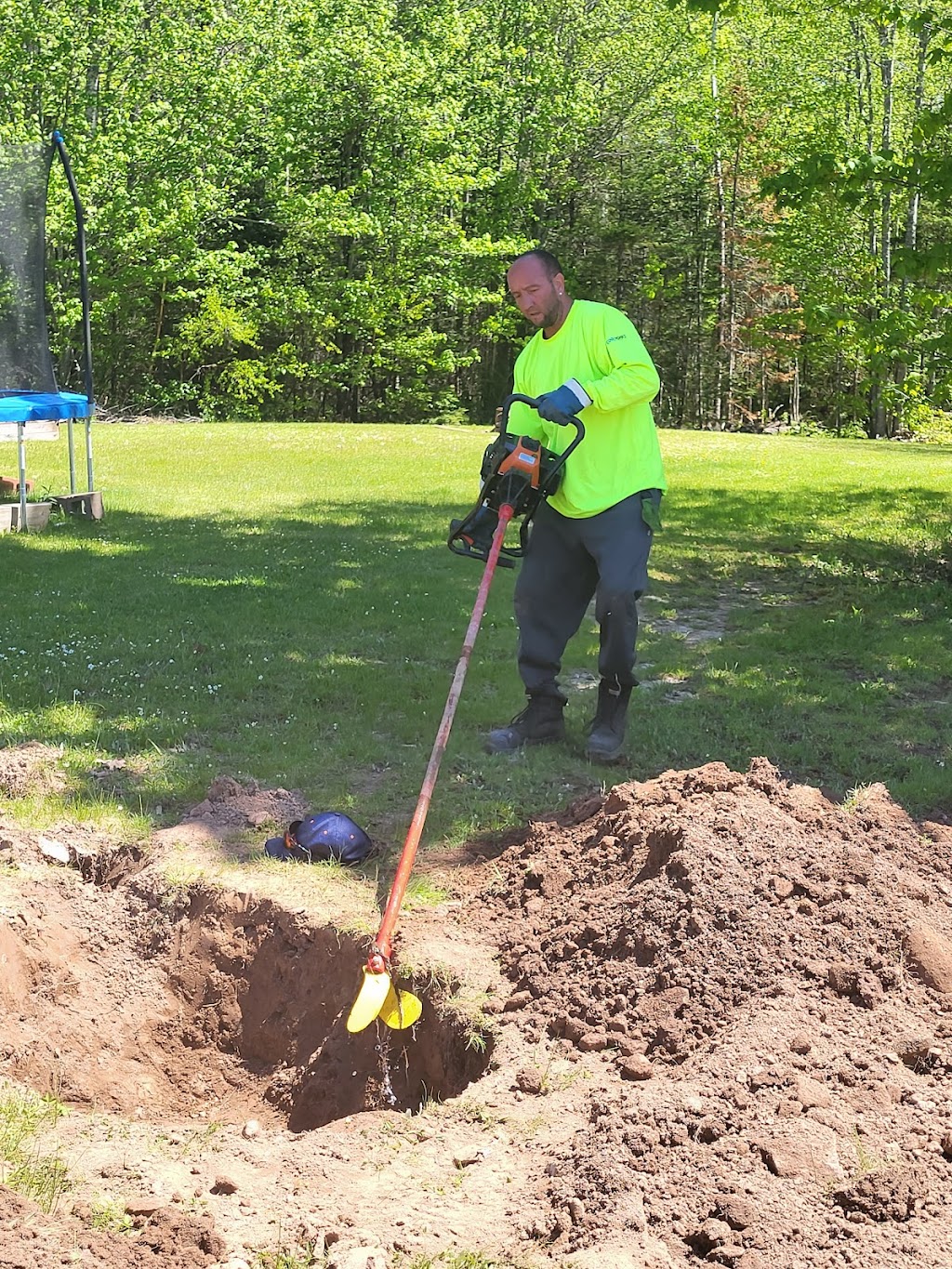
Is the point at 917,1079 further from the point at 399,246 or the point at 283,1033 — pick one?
the point at 399,246

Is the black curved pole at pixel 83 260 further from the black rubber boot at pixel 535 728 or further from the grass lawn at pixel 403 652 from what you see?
the black rubber boot at pixel 535 728

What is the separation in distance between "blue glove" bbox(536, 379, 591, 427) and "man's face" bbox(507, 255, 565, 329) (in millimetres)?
324

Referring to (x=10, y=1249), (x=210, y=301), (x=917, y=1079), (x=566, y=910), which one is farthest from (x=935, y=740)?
(x=210, y=301)

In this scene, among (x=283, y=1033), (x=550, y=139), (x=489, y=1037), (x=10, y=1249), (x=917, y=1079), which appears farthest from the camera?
(x=550, y=139)

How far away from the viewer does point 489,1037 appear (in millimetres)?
3877

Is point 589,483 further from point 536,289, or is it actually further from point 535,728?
point 535,728

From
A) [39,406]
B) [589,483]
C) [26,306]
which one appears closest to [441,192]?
[26,306]

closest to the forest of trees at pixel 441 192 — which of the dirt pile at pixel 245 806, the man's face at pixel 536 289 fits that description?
the man's face at pixel 536 289

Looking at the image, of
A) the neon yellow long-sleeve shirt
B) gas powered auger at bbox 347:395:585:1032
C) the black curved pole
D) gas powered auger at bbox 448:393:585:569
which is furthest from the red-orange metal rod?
the black curved pole

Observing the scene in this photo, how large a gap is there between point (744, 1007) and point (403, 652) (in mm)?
4305

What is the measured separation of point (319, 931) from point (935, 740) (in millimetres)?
3479

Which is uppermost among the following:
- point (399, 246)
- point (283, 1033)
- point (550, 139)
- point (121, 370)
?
point (550, 139)

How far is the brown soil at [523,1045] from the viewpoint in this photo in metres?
2.88

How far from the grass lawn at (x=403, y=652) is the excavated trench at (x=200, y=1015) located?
2.25 ft
